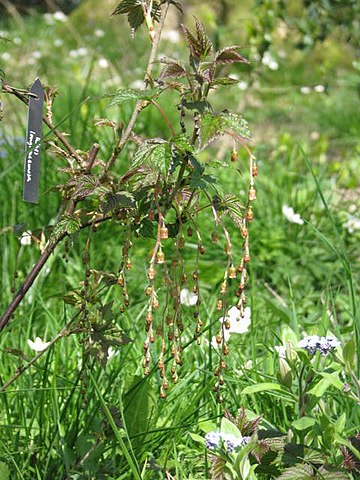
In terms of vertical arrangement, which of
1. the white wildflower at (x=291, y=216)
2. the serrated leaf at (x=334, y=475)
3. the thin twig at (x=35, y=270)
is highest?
the white wildflower at (x=291, y=216)

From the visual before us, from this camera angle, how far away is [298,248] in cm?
295

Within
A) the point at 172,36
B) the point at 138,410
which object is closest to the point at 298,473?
the point at 138,410

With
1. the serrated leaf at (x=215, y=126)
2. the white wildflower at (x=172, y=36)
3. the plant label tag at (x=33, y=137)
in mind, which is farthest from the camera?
the white wildflower at (x=172, y=36)

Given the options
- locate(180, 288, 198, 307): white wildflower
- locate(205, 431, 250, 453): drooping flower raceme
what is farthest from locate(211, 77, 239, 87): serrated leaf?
locate(180, 288, 198, 307): white wildflower

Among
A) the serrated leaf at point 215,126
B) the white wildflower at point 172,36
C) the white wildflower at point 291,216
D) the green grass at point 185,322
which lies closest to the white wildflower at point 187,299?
the green grass at point 185,322

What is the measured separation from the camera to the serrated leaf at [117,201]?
1193 mm

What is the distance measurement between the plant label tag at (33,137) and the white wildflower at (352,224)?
5.80ft

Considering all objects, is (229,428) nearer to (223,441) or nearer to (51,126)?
(223,441)

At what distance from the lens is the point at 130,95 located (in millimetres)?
1146

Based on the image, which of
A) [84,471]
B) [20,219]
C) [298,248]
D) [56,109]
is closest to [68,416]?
[84,471]

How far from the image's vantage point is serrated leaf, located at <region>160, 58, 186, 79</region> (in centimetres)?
115

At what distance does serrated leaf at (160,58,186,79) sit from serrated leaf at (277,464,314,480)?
0.66m

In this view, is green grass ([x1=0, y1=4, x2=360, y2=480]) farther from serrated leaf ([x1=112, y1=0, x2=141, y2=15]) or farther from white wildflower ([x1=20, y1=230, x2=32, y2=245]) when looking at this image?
serrated leaf ([x1=112, y1=0, x2=141, y2=15])

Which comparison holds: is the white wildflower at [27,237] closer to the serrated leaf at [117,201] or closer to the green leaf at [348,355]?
the serrated leaf at [117,201]
